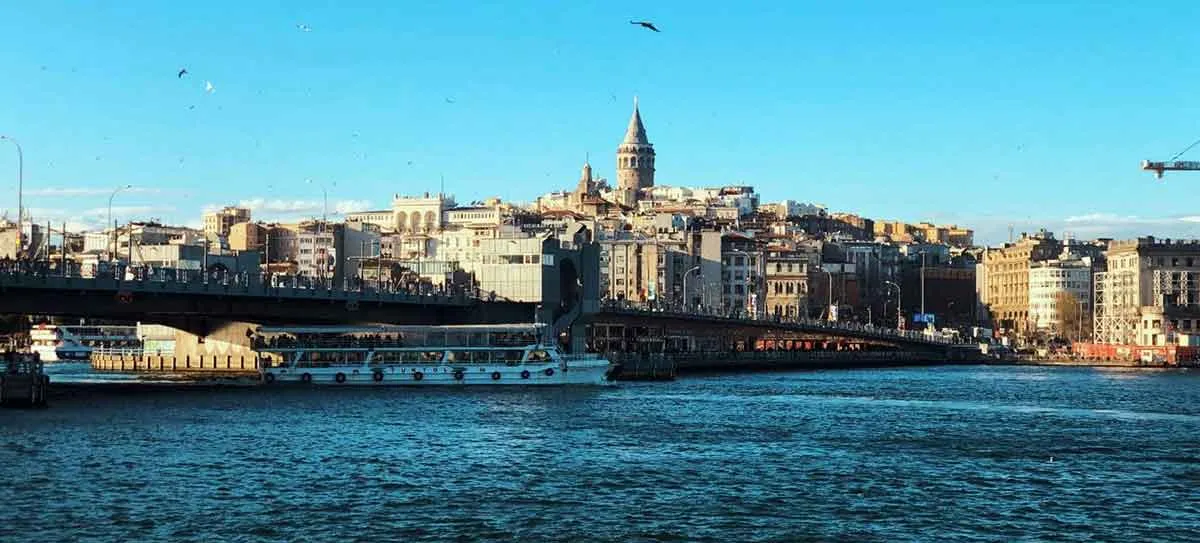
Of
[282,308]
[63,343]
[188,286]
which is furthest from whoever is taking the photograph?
[63,343]

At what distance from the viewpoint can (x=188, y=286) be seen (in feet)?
294

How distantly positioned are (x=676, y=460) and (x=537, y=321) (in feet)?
187

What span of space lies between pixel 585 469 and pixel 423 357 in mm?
47043

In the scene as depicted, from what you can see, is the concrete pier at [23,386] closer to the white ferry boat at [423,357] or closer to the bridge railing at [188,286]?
the bridge railing at [188,286]

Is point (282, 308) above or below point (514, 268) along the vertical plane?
below

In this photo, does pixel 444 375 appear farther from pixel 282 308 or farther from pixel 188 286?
pixel 188 286

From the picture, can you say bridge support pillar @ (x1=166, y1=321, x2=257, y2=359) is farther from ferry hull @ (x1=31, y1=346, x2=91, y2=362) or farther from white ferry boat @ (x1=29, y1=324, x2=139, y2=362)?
ferry hull @ (x1=31, y1=346, x2=91, y2=362)

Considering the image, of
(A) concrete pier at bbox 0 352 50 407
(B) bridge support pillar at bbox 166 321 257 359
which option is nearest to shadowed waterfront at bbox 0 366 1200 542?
(A) concrete pier at bbox 0 352 50 407

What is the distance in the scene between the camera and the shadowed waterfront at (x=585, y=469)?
137 ft

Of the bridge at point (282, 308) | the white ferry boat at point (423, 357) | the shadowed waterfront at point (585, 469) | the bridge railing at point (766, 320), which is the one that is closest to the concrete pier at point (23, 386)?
the shadowed waterfront at point (585, 469)

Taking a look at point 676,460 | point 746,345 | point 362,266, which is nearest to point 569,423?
point 676,460

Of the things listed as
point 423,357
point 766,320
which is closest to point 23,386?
point 423,357

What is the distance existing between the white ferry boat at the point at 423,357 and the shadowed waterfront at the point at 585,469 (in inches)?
387

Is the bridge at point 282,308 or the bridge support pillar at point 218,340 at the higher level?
the bridge at point 282,308
